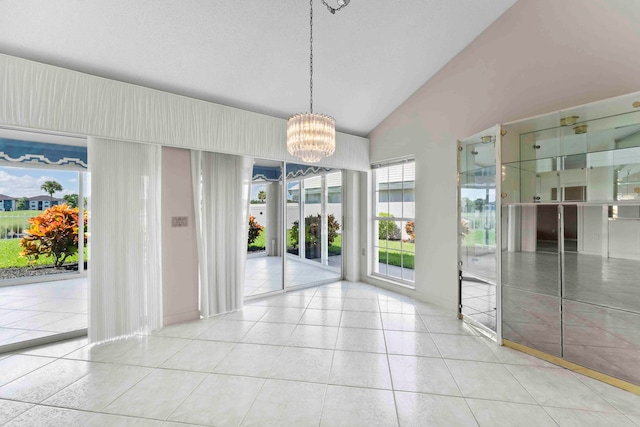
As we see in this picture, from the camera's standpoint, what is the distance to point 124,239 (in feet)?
9.13

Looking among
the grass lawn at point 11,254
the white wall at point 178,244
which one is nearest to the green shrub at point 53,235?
the grass lawn at point 11,254

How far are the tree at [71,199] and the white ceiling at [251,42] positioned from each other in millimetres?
3738

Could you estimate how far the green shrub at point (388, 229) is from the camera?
14.8ft

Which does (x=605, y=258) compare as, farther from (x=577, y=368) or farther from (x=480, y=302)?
(x=480, y=302)

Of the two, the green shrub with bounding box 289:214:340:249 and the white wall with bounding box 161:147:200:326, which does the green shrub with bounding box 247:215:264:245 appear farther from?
the white wall with bounding box 161:147:200:326

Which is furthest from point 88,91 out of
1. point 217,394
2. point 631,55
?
point 631,55

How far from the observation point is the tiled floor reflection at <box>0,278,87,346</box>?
9.20 ft

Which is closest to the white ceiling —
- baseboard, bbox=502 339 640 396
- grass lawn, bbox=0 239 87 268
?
baseboard, bbox=502 339 640 396

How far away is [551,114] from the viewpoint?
232cm

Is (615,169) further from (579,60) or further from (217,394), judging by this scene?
(217,394)

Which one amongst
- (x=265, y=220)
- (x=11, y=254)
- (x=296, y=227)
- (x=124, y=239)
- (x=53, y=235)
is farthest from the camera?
(x=265, y=220)

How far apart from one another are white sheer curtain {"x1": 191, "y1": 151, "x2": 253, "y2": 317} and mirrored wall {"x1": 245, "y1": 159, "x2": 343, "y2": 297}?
2.63ft

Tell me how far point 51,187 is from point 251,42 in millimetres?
5152

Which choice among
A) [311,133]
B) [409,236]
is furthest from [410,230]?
[311,133]
